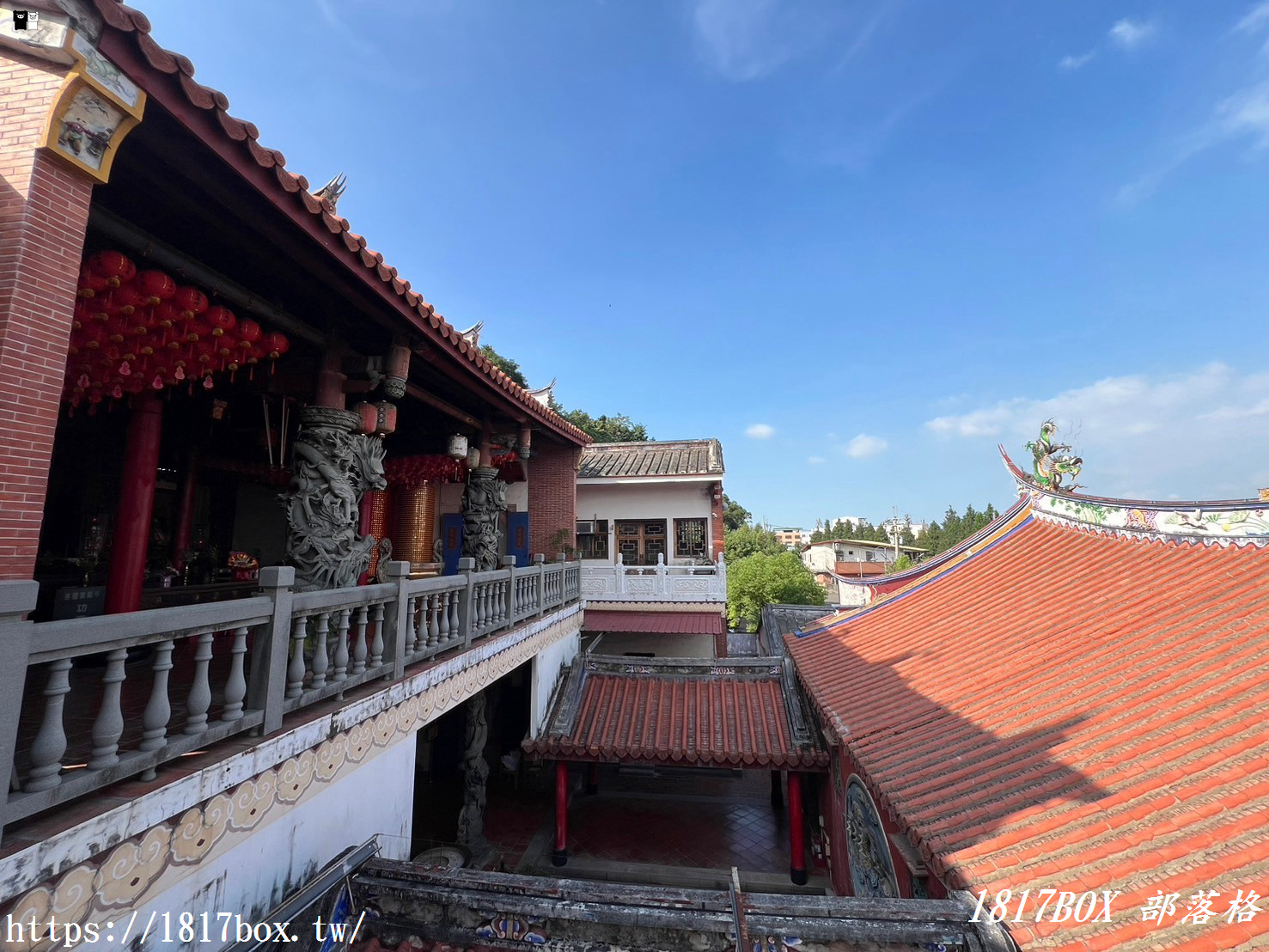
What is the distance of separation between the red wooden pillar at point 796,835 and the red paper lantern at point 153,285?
25.0ft

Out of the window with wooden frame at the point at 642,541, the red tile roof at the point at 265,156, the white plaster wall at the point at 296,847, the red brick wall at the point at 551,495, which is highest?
the red tile roof at the point at 265,156

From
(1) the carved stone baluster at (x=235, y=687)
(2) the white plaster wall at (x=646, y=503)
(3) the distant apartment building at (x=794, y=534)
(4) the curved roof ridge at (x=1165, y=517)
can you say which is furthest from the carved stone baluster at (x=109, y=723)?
(3) the distant apartment building at (x=794, y=534)

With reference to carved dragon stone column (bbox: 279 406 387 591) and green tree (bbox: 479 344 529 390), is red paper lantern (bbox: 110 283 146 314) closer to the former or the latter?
carved dragon stone column (bbox: 279 406 387 591)

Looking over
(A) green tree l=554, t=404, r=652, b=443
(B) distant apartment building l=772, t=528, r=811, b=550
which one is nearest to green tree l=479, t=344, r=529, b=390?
(A) green tree l=554, t=404, r=652, b=443

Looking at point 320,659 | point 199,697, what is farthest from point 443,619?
point 199,697

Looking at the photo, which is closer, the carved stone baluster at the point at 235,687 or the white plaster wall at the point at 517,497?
the carved stone baluster at the point at 235,687

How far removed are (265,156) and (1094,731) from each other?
5860 millimetres

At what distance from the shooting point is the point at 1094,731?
3.46m

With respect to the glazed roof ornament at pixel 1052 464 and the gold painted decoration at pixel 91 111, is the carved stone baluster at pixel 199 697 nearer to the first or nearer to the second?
the gold painted decoration at pixel 91 111

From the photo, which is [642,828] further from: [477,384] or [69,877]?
[69,877]

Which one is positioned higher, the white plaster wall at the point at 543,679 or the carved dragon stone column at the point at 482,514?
the carved dragon stone column at the point at 482,514

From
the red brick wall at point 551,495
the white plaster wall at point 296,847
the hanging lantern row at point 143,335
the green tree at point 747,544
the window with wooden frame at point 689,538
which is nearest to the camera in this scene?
the white plaster wall at point 296,847

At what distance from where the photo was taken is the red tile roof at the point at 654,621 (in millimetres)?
10077

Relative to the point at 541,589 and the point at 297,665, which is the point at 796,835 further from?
the point at 297,665
